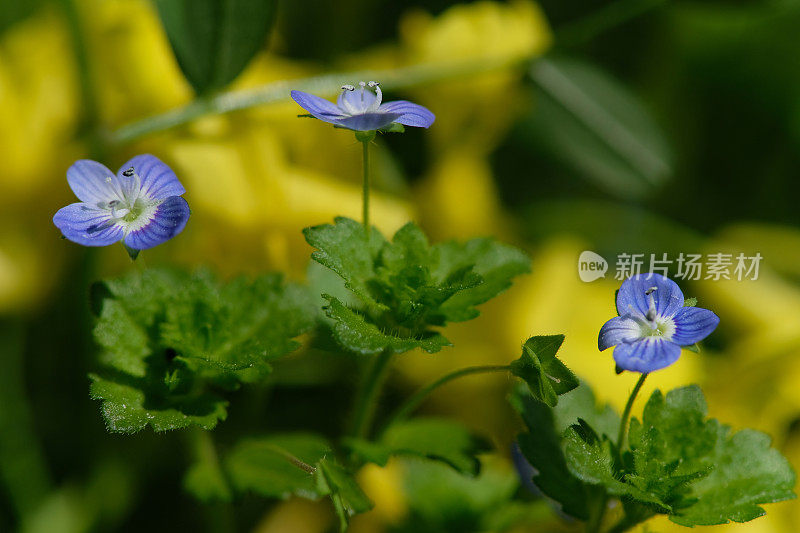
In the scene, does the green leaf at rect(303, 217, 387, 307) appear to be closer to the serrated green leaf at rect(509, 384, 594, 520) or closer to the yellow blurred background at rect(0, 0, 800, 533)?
the serrated green leaf at rect(509, 384, 594, 520)

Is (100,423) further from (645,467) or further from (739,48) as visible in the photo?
(739,48)

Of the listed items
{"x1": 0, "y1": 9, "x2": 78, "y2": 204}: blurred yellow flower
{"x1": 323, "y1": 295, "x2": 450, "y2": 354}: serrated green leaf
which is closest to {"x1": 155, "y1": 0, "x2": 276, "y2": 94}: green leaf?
{"x1": 0, "y1": 9, "x2": 78, "y2": 204}: blurred yellow flower

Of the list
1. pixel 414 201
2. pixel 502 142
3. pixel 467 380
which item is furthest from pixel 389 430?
pixel 502 142

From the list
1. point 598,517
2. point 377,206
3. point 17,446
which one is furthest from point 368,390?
point 17,446

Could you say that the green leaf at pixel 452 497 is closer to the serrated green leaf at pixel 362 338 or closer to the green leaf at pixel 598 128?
the serrated green leaf at pixel 362 338

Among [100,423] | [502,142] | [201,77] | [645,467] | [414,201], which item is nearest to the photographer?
[645,467]

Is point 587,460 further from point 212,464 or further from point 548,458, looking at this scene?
point 212,464
